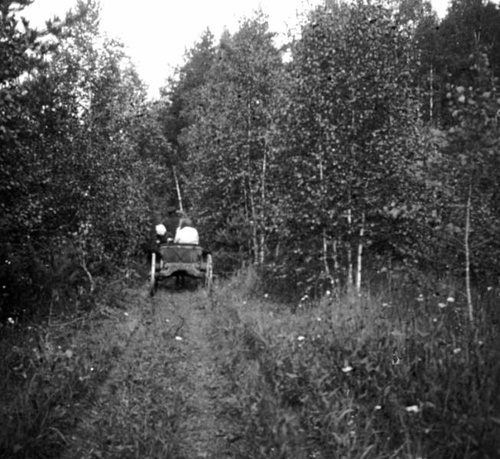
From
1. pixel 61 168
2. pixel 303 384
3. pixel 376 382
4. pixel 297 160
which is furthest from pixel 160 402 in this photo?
pixel 61 168

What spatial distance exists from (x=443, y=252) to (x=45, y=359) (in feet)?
19.0

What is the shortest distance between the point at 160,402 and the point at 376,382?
225 centimetres

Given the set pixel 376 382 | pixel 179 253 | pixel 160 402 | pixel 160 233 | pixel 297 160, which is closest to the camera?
pixel 376 382

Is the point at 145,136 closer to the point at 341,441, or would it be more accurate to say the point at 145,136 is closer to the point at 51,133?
the point at 51,133

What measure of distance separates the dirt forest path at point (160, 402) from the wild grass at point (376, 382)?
1.11ft

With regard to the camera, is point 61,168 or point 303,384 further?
point 61,168

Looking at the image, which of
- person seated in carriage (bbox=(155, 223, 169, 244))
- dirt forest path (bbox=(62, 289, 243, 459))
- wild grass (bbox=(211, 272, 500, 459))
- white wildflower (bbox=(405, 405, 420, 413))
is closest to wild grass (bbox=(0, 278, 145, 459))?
dirt forest path (bbox=(62, 289, 243, 459))

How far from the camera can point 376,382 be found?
5059 mm

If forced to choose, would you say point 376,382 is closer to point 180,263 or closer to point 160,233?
point 180,263

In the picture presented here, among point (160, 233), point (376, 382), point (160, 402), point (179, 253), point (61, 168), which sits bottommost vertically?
point (160, 402)

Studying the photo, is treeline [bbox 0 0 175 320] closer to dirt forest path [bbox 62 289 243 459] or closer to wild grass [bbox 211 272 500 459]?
dirt forest path [bbox 62 289 243 459]

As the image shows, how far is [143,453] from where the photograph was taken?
166 inches

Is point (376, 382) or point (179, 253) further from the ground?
point (179, 253)

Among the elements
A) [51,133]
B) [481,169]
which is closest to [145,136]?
[51,133]
